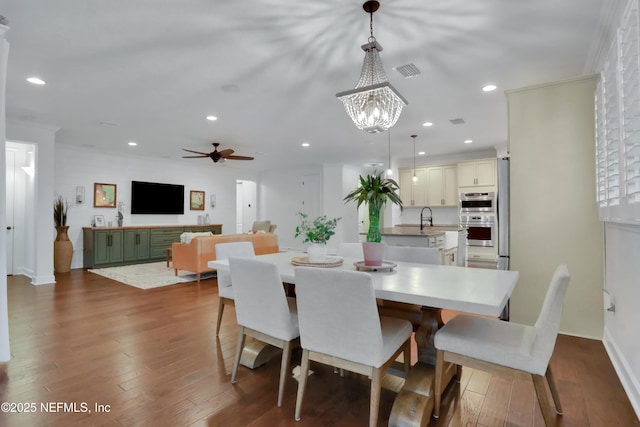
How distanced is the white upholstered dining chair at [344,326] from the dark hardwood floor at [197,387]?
14.0 inches

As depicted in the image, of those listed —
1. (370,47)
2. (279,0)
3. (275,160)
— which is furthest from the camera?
(275,160)

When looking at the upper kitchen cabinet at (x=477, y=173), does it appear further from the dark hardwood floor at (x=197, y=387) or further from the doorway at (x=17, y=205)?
the doorway at (x=17, y=205)

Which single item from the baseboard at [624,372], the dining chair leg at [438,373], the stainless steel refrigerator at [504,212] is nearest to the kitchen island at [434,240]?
the stainless steel refrigerator at [504,212]

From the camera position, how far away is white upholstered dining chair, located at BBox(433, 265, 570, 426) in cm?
Answer: 145

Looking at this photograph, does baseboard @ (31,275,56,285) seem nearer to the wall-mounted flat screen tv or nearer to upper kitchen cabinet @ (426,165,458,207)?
the wall-mounted flat screen tv

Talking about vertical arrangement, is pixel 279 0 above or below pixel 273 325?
above

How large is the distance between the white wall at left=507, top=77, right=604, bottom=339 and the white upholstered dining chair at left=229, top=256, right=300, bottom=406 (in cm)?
246

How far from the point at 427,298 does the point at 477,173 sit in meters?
6.19

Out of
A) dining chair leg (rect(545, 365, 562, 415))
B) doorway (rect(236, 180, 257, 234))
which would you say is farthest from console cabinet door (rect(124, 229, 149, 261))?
dining chair leg (rect(545, 365, 562, 415))

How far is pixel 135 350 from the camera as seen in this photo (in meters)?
2.62

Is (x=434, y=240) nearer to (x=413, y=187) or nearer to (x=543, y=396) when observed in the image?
(x=543, y=396)

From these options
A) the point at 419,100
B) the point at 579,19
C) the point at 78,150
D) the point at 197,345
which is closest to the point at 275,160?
the point at 78,150

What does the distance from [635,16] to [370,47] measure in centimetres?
142

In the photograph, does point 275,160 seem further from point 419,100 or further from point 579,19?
point 579,19
